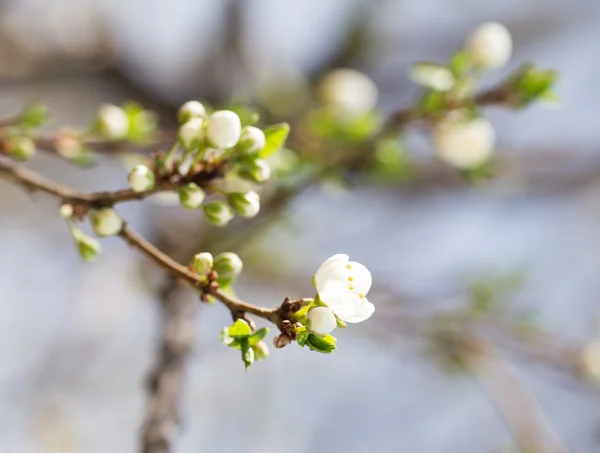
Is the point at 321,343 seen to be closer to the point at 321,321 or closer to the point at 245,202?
the point at 321,321

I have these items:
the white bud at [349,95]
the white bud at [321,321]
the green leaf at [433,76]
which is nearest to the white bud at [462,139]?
the green leaf at [433,76]

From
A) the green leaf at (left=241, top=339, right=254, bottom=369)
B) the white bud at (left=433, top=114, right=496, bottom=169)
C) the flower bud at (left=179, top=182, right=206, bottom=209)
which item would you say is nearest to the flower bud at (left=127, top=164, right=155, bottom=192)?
the flower bud at (left=179, top=182, right=206, bottom=209)

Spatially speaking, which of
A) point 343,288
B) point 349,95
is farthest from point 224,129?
point 349,95

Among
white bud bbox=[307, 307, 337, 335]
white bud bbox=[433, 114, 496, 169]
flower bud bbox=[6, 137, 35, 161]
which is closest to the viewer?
white bud bbox=[307, 307, 337, 335]

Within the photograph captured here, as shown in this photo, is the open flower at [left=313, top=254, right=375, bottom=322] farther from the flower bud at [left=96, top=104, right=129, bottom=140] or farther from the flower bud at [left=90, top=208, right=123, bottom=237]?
the flower bud at [left=96, top=104, right=129, bottom=140]

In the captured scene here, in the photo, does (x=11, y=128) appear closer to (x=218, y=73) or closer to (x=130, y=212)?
(x=130, y=212)

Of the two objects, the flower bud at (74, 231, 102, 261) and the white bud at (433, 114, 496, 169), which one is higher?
the white bud at (433, 114, 496, 169)

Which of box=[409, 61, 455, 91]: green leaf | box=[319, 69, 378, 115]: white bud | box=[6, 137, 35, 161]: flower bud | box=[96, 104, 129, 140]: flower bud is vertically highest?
box=[319, 69, 378, 115]: white bud
